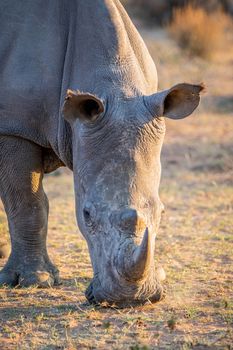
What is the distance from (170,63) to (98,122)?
13833mm

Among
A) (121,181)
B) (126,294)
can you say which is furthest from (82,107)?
(126,294)

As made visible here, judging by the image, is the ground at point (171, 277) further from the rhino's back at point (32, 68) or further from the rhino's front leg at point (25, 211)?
the rhino's back at point (32, 68)

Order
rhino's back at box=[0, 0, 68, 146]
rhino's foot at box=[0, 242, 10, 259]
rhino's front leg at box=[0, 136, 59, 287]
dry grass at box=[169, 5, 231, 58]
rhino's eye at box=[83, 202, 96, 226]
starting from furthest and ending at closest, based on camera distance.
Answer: dry grass at box=[169, 5, 231, 58]
rhino's foot at box=[0, 242, 10, 259]
rhino's front leg at box=[0, 136, 59, 287]
rhino's back at box=[0, 0, 68, 146]
rhino's eye at box=[83, 202, 96, 226]

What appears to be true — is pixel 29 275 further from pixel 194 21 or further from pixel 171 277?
pixel 194 21

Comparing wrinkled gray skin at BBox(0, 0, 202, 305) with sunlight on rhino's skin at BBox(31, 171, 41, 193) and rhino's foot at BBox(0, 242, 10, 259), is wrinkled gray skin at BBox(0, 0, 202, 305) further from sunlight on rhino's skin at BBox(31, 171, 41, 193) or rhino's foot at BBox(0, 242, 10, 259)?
rhino's foot at BBox(0, 242, 10, 259)

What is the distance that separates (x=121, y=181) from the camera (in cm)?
576

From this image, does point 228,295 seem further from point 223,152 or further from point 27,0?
point 223,152

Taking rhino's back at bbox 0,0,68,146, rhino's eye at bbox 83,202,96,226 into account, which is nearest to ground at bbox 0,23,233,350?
rhino's eye at bbox 83,202,96,226

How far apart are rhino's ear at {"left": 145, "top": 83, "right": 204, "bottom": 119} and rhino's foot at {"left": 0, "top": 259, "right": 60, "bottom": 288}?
5.48ft

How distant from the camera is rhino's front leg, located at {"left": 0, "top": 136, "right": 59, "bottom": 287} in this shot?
22.4 ft

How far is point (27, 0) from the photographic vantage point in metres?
6.96

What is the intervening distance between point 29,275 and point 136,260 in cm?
179

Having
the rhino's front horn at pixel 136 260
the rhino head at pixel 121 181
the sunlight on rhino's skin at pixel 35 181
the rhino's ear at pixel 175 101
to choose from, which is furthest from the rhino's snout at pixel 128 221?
the sunlight on rhino's skin at pixel 35 181

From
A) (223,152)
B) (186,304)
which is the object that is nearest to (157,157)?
(186,304)
